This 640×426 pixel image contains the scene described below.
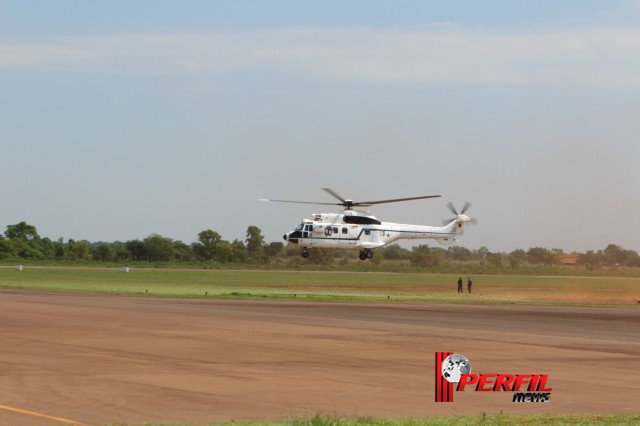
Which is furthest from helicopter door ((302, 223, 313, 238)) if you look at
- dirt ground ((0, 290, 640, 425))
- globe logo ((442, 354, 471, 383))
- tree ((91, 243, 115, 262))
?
tree ((91, 243, 115, 262))

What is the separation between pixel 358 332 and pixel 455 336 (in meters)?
3.66

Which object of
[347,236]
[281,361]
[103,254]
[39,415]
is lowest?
[39,415]

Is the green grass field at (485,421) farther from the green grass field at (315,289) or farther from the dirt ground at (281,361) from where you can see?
the green grass field at (315,289)

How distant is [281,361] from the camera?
A: 91.5ft

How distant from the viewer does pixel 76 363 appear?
26.4m

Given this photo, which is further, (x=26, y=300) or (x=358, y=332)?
(x=26, y=300)

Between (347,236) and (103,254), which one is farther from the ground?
(103,254)

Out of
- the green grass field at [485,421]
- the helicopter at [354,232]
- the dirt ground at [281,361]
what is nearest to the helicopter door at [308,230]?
the helicopter at [354,232]

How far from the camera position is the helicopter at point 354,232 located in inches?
3383

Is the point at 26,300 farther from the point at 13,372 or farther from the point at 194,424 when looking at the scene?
the point at 194,424

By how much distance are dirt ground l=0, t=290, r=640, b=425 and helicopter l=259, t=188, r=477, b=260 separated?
3511cm

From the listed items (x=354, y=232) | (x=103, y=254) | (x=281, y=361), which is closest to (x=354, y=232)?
(x=354, y=232)

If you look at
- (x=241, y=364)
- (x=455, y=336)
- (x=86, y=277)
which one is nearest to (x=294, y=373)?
(x=241, y=364)

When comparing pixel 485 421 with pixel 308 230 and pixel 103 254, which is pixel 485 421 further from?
pixel 103 254
